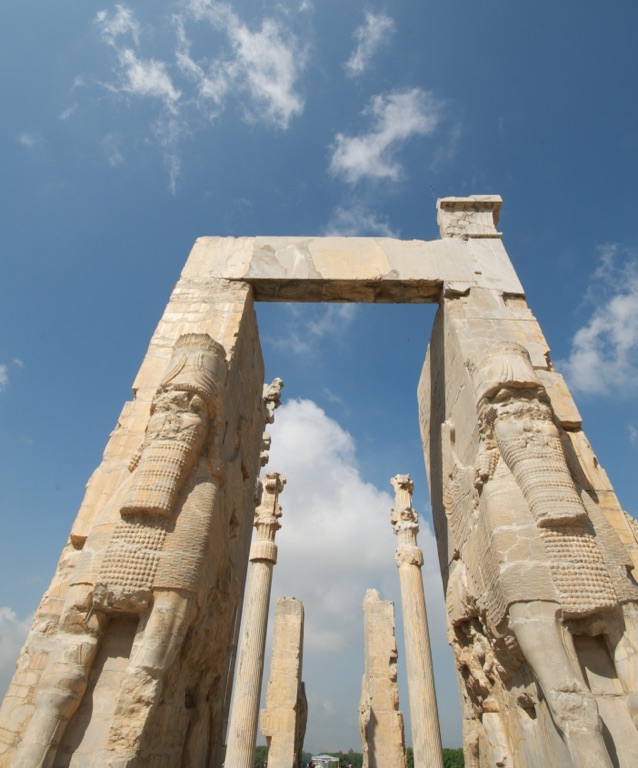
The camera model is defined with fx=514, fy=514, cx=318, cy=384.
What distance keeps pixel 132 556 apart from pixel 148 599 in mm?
280

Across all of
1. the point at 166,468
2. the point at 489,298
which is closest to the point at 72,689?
the point at 166,468

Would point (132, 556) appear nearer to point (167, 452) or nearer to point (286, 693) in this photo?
point (167, 452)

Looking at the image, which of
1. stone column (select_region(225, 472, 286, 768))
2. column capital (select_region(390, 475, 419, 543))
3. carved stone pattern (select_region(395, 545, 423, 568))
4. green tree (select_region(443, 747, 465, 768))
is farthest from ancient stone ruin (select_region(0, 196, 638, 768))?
green tree (select_region(443, 747, 465, 768))

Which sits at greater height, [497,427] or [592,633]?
[497,427]

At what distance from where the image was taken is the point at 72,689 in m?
2.85

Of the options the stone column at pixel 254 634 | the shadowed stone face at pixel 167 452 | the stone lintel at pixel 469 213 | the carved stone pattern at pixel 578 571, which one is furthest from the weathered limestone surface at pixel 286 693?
the stone lintel at pixel 469 213

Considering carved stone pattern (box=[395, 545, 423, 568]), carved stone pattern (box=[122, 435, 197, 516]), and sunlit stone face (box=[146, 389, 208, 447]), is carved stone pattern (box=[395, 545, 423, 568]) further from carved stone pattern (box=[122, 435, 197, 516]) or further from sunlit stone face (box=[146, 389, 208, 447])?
carved stone pattern (box=[122, 435, 197, 516])

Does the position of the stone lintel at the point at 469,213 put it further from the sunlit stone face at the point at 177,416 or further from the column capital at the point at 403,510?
the column capital at the point at 403,510

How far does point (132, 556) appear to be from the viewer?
3184 millimetres

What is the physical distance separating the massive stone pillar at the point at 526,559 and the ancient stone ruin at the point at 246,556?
14 millimetres

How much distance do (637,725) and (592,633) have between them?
18.8 inches

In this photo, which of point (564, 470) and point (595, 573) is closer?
point (595, 573)

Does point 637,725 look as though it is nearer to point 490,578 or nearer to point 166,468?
point 490,578

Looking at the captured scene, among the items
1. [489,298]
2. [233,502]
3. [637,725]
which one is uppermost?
[489,298]
